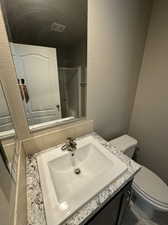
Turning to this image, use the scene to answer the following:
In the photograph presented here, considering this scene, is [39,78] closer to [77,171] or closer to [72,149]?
[72,149]

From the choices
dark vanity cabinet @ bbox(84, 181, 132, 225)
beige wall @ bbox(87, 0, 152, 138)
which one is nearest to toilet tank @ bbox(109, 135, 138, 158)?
beige wall @ bbox(87, 0, 152, 138)

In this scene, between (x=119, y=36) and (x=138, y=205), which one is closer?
(x=119, y=36)

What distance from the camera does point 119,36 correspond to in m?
0.99

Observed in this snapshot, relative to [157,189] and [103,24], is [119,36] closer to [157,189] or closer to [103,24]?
[103,24]

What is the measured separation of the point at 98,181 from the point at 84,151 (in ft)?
1.02

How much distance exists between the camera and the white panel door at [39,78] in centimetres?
69

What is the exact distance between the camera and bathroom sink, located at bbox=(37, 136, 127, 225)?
1.60 feet

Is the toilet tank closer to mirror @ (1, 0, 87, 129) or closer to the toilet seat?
the toilet seat

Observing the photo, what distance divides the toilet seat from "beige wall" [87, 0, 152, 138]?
1.85ft

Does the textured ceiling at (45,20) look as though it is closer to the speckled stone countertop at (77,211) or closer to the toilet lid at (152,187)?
the speckled stone countertop at (77,211)

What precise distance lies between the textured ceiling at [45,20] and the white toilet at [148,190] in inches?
39.0

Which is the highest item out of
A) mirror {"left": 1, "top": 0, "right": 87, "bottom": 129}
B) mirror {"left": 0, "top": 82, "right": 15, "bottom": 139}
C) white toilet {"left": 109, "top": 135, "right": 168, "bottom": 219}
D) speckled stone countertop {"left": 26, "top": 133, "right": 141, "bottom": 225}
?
mirror {"left": 1, "top": 0, "right": 87, "bottom": 129}

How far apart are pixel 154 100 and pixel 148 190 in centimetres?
93

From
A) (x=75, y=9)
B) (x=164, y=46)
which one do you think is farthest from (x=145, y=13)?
(x=75, y=9)
